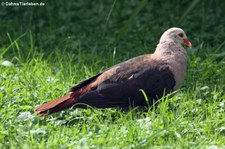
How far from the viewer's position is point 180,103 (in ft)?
16.6

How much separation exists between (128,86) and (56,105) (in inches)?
21.0

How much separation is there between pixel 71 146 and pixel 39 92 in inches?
45.1

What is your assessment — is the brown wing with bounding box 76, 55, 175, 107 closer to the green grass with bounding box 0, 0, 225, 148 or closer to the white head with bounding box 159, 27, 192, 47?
the green grass with bounding box 0, 0, 225, 148

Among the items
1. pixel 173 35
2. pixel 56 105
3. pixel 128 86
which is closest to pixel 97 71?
pixel 173 35

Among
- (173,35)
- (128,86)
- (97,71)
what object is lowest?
(97,71)

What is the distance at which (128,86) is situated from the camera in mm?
5047

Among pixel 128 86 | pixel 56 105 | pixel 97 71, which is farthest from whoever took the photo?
pixel 97 71

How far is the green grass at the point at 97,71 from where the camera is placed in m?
4.45

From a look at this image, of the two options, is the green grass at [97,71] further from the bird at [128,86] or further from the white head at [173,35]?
the white head at [173,35]

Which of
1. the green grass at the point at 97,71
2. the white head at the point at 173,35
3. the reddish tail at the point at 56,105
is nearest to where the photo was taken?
the green grass at the point at 97,71

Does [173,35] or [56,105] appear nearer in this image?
[56,105]

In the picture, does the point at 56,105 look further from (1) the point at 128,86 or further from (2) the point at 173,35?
(2) the point at 173,35

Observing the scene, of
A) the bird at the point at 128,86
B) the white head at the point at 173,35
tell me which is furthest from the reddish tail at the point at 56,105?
the white head at the point at 173,35

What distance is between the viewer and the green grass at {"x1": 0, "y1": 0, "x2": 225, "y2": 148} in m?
4.45
